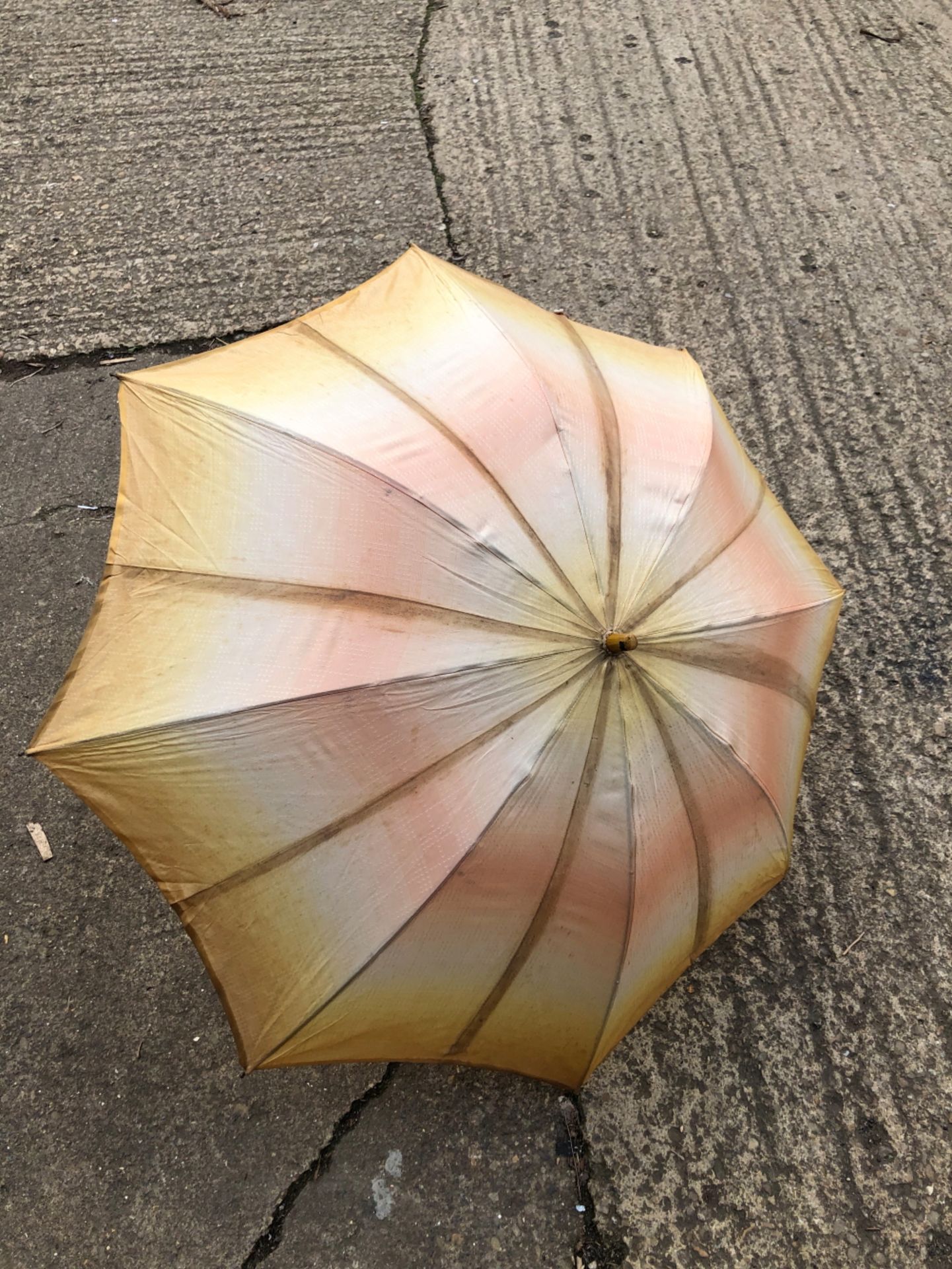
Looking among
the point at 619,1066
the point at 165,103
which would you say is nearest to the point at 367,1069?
the point at 619,1066

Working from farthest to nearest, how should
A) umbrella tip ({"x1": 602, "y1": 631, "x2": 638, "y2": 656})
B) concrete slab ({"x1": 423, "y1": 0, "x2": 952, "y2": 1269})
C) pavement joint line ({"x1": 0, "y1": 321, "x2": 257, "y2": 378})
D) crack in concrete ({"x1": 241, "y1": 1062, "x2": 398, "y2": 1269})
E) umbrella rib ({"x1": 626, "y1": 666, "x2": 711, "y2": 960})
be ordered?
pavement joint line ({"x1": 0, "y1": 321, "x2": 257, "y2": 378}), concrete slab ({"x1": 423, "y1": 0, "x2": 952, "y2": 1269}), crack in concrete ({"x1": 241, "y1": 1062, "x2": 398, "y2": 1269}), umbrella rib ({"x1": 626, "y1": 666, "x2": 711, "y2": 960}), umbrella tip ({"x1": 602, "y1": 631, "x2": 638, "y2": 656})

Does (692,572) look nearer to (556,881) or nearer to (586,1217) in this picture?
(556,881)

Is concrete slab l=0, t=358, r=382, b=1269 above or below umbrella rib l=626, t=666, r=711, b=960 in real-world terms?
below

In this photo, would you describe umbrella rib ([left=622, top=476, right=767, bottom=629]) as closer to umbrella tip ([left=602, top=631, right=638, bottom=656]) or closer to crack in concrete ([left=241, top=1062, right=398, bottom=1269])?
umbrella tip ([left=602, top=631, right=638, bottom=656])

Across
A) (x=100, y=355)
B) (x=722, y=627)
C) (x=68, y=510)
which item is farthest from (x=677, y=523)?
(x=100, y=355)

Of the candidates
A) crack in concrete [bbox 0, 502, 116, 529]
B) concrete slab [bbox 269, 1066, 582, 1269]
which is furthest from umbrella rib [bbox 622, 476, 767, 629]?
crack in concrete [bbox 0, 502, 116, 529]

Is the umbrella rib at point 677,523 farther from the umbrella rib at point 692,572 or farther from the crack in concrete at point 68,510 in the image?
the crack in concrete at point 68,510

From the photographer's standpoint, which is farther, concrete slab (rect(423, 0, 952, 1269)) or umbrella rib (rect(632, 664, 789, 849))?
concrete slab (rect(423, 0, 952, 1269))
